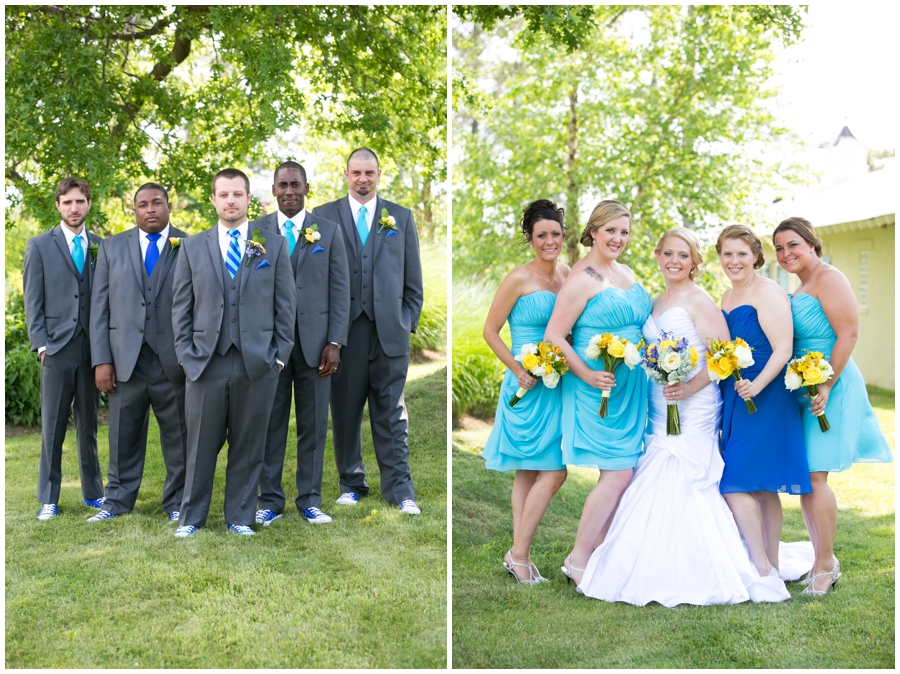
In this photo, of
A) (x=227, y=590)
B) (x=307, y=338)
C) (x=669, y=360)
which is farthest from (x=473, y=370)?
(x=227, y=590)

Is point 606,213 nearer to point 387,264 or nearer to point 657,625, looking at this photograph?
point 387,264

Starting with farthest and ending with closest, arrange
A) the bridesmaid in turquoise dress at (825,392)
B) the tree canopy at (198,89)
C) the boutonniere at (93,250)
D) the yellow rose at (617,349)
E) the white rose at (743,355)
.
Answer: the tree canopy at (198,89) → the boutonniere at (93,250) → the bridesmaid in turquoise dress at (825,392) → the yellow rose at (617,349) → the white rose at (743,355)

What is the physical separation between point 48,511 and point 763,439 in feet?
13.6

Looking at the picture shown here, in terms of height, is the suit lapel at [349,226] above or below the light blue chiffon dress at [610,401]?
above

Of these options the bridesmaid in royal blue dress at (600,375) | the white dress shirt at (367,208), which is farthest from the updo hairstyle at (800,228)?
the white dress shirt at (367,208)

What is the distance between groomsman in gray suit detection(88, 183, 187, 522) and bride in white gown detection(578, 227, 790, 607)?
104 inches

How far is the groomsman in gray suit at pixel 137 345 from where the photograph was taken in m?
5.09

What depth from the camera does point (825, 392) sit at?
4.24m

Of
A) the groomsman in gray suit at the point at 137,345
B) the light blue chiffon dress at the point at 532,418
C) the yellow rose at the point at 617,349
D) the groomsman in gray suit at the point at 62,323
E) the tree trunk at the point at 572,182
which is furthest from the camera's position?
the tree trunk at the point at 572,182

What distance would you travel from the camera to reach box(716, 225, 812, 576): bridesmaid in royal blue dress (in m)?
4.22

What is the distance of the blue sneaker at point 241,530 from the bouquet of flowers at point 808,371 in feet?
9.51

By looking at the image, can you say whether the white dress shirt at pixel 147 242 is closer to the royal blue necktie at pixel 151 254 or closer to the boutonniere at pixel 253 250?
the royal blue necktie at pixel 151 254

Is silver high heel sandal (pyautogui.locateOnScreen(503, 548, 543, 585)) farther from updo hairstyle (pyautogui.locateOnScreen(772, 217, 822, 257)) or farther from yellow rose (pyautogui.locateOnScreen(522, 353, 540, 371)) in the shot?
updo hairstyle (pyautogui.locateOnScreen(772, 217, 822, 257))

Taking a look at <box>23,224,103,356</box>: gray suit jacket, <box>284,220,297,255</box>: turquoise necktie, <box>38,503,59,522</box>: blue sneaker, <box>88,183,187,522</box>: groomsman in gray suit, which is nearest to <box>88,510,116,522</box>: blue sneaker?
<box>88,183,187,522</box>: groomsman in gray suit
